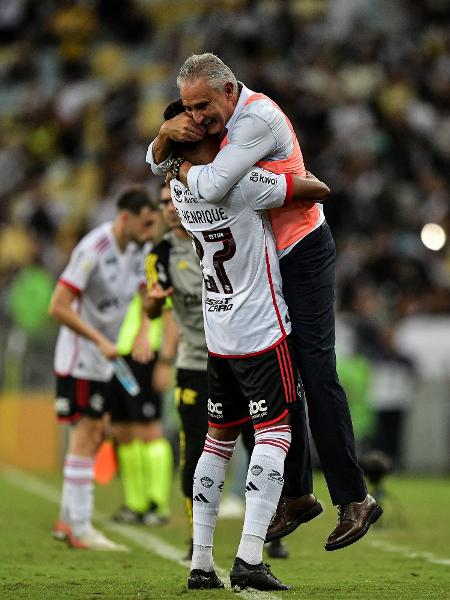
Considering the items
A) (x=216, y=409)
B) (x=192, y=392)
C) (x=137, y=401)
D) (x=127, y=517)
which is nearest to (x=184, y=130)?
(x=216, y=409)

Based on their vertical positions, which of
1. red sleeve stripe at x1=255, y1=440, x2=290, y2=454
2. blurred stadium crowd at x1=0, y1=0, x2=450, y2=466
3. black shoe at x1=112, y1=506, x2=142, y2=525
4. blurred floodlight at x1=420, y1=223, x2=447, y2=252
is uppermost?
blurred stadium crowd at x1=0, y1=0, x2=450, y2=466

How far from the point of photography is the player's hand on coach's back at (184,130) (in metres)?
5.49

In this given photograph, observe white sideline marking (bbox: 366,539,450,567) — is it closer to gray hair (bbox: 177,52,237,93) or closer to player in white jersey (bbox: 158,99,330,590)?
player in white jersey (bbox: 158,99,330,590)

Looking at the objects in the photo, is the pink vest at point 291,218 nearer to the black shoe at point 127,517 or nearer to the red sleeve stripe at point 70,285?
the red sleeve stripe at point 70,285

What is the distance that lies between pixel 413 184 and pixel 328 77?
2.20 m

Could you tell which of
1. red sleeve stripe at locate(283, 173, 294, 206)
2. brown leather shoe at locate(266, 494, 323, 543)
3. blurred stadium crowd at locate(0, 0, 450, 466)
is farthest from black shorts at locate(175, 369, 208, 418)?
blurred stadium crowd at locate(0, 0, 450, 466)

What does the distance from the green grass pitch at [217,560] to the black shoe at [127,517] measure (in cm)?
11

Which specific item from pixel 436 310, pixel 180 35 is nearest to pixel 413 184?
pixel 436 310

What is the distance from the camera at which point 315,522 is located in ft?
32.7

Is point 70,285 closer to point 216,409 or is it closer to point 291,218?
point 216,409

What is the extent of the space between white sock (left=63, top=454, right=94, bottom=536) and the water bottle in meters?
0.65

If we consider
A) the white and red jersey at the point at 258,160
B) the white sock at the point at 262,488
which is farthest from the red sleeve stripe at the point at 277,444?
the white and red jersey at the point at 258,160

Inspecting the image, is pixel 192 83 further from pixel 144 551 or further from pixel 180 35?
pixel 180 35

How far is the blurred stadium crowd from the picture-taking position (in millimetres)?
16797
